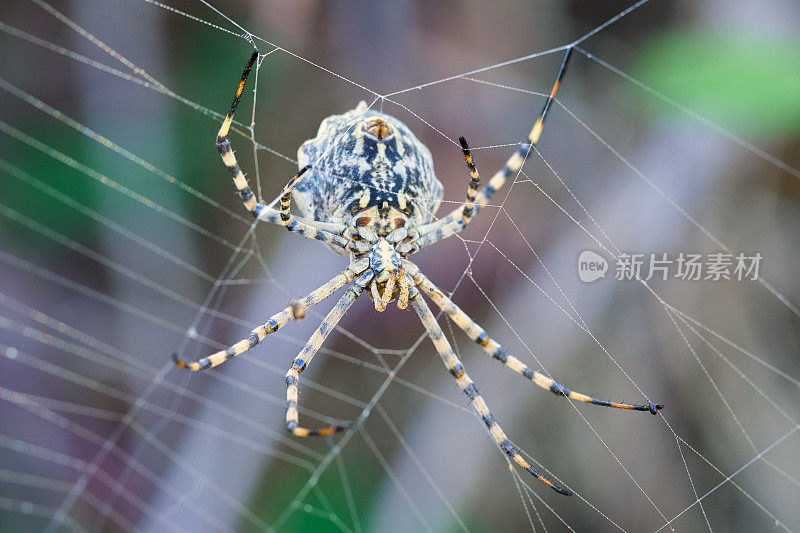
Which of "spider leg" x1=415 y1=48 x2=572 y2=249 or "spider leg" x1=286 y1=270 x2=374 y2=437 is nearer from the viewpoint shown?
"spider leg" x1=415 y1=48 x2=572 y2=249

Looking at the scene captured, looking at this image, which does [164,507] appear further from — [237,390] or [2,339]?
[2,339]

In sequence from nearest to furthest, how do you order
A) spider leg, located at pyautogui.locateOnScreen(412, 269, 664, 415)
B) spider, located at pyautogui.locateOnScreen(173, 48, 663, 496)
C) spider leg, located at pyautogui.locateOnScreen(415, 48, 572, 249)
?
spider leg, located at pyautogui.locateOnScreen(415, 48, 572, 249) < spider, located at pyautogui.locateOnScreen(173, 48, 663, 496) < spider leg, located at pyautogui.locateOnScreen(412, 269, 664, 415)

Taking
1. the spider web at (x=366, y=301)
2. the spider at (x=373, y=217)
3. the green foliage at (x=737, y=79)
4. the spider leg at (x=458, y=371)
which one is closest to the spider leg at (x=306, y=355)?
the spider at (x=373, y=217)

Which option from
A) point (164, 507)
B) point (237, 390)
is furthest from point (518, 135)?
point (164, 507)

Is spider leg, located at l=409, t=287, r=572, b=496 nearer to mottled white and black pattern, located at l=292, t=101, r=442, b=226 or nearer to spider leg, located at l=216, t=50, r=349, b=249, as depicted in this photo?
mottled white and black pattern, located at l=292, t=101, r=442, b=226

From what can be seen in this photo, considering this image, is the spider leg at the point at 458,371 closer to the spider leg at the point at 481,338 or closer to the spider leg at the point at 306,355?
the spider leg at the point at 481,338

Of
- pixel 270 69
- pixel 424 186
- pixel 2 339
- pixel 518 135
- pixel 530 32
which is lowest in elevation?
pixel 424 186

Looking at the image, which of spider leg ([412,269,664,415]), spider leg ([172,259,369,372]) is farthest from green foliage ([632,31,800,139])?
spider leg ([172,259,369,372])
